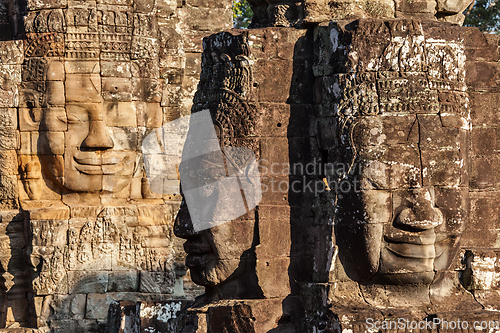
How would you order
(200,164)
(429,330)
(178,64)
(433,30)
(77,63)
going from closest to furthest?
(429,330) < (433,30) < (200,164) < (77,63) < (178,64)

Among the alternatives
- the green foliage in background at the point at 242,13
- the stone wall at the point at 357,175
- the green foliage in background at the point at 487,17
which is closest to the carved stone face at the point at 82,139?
the stone wall at the point at 357,175

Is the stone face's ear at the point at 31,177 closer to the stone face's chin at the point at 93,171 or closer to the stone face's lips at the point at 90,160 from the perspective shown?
the stone face's chin at the point at 93,171

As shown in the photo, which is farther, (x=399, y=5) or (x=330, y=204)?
(x=399, y=5)

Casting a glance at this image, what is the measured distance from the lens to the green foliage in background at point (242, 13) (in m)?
20.3

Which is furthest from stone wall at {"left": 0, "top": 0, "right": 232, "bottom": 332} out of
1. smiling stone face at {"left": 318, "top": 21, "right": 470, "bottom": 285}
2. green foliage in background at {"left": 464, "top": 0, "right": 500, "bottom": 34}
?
green foliage in background at {"left": 464, "top": 0, "right": 500, "bottom": 34}

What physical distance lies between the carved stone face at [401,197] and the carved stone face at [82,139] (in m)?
5.73

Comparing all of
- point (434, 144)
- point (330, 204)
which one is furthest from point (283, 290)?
point (434, 144)

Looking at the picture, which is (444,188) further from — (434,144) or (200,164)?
(200,164)

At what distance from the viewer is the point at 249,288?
611 cm

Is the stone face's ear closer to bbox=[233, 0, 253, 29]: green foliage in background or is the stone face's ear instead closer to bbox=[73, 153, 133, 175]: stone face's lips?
bbox=[73, 153, 133, 175]: stone face's lips

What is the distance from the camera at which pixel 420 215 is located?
5.57m

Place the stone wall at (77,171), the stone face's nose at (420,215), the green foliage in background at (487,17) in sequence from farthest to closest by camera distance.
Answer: the green foliage in background at (487,17) → the stone wall at (77,171) → the stone face's nose at (420,215)

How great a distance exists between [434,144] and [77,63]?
6.44 metres

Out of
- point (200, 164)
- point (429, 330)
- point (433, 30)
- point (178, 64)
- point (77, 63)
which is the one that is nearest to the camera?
point (429, 330)
